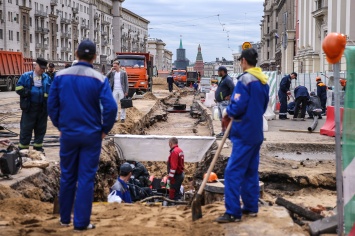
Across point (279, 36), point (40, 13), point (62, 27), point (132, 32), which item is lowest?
point (279, 36)

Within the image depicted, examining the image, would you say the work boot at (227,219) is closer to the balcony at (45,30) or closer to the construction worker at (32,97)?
the construction worker at (32,97)

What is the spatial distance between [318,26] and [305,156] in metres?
33.5

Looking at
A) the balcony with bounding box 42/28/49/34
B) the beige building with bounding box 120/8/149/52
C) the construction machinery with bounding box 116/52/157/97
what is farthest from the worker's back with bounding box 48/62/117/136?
the beige building with bounding box 120/8/149/52

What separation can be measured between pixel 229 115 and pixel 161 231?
4.70 feet

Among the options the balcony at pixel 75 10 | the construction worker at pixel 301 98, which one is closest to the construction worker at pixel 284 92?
the construction worker at pixel 301 98

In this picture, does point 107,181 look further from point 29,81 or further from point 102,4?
point 102,4

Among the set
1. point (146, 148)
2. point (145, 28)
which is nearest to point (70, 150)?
point (146, 148)

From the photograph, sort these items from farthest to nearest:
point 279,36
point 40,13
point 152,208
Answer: point 279,36 → point 40,13 → point 152,208

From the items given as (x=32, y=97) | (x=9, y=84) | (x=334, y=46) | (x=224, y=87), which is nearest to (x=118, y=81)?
(x=224, y=87)

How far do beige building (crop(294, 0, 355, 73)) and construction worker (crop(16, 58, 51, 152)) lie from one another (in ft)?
75.4

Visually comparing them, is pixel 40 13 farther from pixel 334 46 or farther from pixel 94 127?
pixel 334 46

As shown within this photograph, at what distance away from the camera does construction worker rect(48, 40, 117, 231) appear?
5656 mm

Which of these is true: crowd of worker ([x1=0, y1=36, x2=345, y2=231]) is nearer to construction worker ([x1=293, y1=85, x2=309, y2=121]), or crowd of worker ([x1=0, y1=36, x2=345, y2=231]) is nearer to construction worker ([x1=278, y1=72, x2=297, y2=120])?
construction worker ([x1=293, y1=85, x2=309, y2=121])

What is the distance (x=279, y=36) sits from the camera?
9412cm
